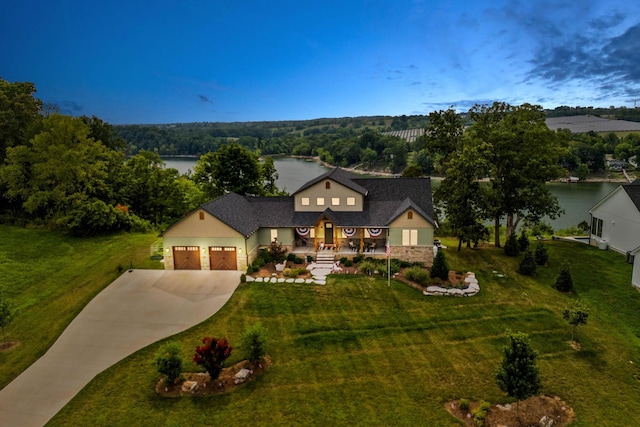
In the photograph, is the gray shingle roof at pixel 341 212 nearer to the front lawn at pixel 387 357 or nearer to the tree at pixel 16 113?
the front lawn at pixel 387 357

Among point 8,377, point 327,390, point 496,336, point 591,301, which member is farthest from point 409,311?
point 8,377

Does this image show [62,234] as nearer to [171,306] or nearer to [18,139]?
[18,139]

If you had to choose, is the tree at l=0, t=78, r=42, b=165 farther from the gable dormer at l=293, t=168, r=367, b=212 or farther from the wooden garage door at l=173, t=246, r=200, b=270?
the gable dormer at l=293, t=168, r=367, b=212

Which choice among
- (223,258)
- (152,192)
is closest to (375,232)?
(223,258)

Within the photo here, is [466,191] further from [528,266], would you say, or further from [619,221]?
[619,221]

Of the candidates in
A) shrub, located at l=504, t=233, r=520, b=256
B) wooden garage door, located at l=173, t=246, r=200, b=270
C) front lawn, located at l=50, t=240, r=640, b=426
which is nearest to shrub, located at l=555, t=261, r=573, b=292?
front lawn, located at l=50, t=240, r=640, b=426

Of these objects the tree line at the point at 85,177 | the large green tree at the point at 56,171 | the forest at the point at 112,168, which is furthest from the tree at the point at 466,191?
the large green tree at the point at 56,171
